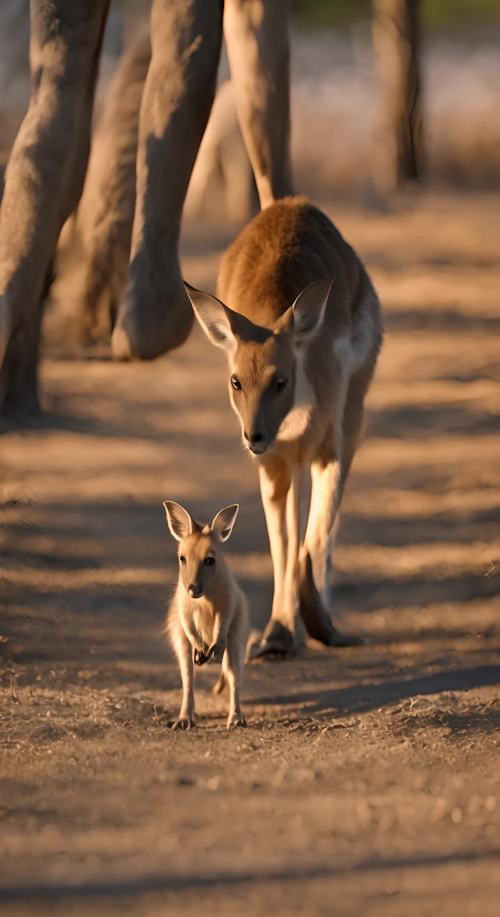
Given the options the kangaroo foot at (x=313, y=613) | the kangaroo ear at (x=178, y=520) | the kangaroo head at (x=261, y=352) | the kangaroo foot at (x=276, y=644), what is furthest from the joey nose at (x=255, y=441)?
the kangaroo foot at (x=276, y=644)

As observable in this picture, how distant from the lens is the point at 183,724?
18.4 feet

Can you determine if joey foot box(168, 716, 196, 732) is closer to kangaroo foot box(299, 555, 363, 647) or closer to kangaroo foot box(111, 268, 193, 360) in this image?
kangaroo foot box(299, 555, 363, 647)

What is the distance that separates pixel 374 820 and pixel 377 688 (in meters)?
1.87

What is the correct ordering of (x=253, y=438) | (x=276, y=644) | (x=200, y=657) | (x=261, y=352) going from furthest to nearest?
(x=276, y=644) → (x=261, y=352) → (x=253, y=438) → (x=200, y=657)

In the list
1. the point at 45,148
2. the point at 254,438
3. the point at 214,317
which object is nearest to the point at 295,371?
the point at 214,317

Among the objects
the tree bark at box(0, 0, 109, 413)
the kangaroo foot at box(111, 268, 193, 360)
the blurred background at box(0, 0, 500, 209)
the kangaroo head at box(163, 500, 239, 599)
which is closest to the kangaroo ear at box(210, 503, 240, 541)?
the kangaroo head at box(163, 500, 239, 599)

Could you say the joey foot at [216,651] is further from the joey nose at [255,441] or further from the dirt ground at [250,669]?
the joey nose at [255,441]

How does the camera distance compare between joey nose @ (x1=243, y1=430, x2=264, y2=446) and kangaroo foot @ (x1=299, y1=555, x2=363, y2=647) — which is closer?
joey nose @ (x1=243, y1=430, x2=264, y2=446)

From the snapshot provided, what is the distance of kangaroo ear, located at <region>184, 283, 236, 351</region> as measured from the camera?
5.99 m

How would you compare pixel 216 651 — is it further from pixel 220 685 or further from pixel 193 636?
pixel 220 685

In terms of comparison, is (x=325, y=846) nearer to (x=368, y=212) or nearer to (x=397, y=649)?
(x=397, y=649)

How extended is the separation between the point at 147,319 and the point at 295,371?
1.42m

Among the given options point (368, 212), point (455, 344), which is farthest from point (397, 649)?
point (368, 212)

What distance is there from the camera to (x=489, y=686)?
6266 millimetres
